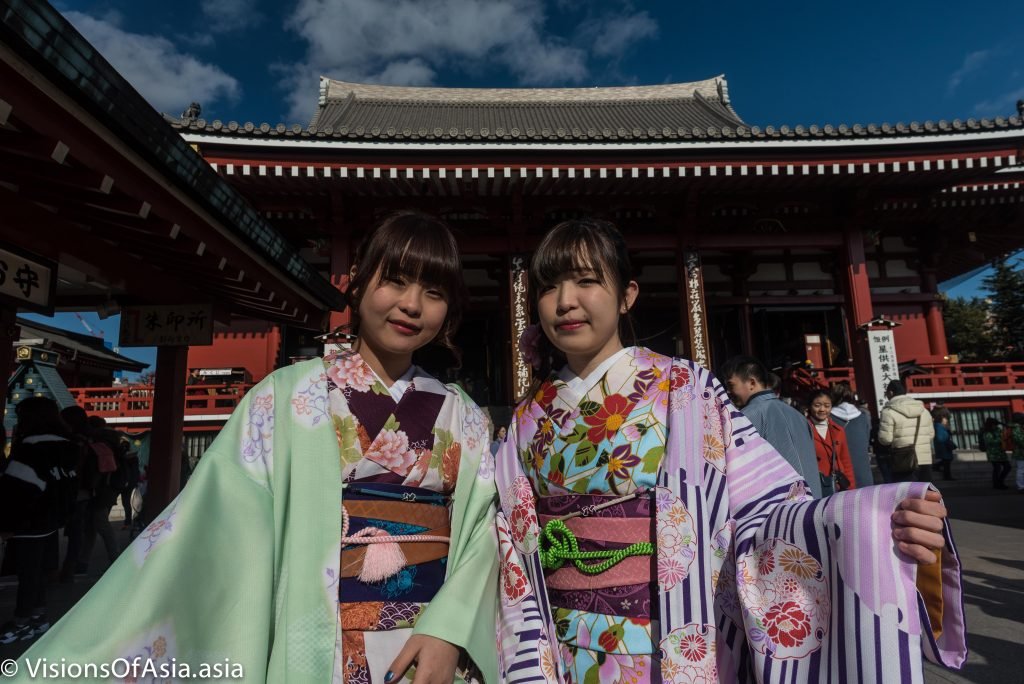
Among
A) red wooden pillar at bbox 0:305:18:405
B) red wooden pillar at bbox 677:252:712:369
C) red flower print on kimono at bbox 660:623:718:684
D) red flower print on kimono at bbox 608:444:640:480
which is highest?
red wooden pillar at bbox 677:252:712:369

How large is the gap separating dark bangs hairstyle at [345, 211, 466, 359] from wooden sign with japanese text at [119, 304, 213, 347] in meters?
4.58

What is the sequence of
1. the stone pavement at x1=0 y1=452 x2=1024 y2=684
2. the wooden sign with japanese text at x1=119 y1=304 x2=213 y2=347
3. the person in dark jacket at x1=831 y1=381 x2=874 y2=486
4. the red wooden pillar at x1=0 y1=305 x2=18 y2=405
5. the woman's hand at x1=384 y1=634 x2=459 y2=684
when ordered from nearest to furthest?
the woman's hand at x1=384 y1=634 x2=459 y2=684 < the stone pavement at x1=0 y1=452 x2=1024 y2=684 < the red wooden pillar at x1=0 y1=305 x2=18 y2=405 < the person in dark jacket at x1=831 y1=381 x2=874 y2=486 < the wooden sign with japanese text at x1=119 y1=304 x2=213 y2=347

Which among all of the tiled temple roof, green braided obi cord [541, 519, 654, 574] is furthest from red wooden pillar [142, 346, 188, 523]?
green braided obi cord [541, 519, 654, 574]

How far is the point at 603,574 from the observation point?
1.52 meters

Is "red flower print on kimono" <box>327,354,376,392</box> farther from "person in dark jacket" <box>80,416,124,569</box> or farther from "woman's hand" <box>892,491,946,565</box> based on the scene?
"person in dark jacket" <box>80,416,124,569</box>

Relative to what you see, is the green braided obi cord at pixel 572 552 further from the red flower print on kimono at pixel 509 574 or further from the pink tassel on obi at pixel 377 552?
the pink tassel on obi at pixel 377 552

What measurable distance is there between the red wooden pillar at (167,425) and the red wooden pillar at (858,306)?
9260 mm

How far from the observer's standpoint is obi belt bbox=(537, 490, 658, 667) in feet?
4.83

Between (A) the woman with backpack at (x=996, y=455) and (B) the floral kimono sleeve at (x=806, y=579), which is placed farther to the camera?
(A) the woman with backpack at (x=996, y=455)

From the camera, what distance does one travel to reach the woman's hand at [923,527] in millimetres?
1142

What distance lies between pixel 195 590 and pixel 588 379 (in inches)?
44.0

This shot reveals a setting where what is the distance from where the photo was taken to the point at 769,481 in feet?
4.89

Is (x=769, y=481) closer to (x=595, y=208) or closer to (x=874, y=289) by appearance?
(x=595, y=208)

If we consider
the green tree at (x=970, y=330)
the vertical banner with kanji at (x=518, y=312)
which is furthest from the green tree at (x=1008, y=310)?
the vertical banner with kanji at (x=518, y=312)
